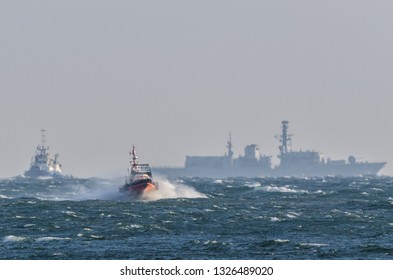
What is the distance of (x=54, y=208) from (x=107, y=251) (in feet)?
124

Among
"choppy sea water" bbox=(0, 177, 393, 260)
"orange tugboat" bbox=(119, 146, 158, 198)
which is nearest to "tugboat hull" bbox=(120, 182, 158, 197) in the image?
"orange tugboat" bbox=(119, 146, 158, 198)

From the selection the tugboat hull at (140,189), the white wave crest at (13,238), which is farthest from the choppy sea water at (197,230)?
the tugboat hull at (140,189)

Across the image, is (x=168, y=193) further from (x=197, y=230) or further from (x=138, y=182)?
(x=197, y=230)

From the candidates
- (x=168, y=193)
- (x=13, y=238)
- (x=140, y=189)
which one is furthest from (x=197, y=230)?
(x=168, y=193)

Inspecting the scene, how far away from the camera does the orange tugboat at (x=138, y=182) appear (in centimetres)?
11069

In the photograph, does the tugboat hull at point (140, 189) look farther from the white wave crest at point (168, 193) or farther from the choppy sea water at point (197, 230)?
the choppy sea water at point (197, 230)

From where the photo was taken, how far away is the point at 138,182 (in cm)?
11169

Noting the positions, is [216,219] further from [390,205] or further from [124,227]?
[390,205]

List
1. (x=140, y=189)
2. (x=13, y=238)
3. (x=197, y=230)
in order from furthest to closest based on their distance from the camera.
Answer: (x=140, y=189), (x=197, y=230), (x=13, y=238)

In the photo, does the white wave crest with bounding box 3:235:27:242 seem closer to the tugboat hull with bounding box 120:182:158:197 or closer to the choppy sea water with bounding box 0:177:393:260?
the choppy sea water with bounding box 0:177:393:260

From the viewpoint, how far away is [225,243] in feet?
192
